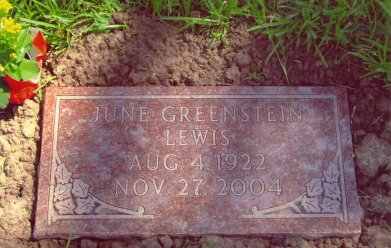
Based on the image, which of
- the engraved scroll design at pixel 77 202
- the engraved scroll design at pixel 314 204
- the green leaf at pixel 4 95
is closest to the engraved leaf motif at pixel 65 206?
the engraved scroll design at pixel 77 202

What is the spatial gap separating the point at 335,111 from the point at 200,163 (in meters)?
0.67

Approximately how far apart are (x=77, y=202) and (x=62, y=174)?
0.15 m

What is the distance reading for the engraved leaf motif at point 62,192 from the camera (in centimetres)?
230

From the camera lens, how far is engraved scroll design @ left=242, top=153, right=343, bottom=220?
227 centimetres

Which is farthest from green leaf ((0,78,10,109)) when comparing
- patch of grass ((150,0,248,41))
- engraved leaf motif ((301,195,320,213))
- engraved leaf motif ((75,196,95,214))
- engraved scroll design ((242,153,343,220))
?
engraved leaf motif ((301,195,320,213))

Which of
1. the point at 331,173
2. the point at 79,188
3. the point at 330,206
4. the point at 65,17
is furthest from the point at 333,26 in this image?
the point at 79,188

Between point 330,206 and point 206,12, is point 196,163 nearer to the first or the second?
point 330,206

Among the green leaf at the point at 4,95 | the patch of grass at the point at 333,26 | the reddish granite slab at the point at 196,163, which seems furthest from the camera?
the patch of grass at the point at 333,26

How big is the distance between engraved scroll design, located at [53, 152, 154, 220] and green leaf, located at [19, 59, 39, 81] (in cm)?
47

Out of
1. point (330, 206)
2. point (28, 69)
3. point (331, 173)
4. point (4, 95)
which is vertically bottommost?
point (330, 206)

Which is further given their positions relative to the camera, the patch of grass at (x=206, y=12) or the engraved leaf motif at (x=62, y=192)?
the patch of grass at (x=206, y=12)

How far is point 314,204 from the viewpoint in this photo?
228 cm

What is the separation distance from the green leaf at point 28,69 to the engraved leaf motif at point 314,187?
133 cm

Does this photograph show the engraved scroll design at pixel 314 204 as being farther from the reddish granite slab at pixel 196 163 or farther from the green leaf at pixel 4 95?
the green leaf at pixel 4 95
